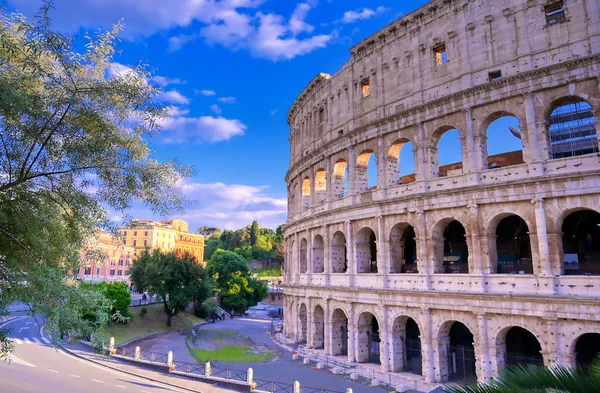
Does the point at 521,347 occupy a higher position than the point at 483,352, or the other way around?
the point at 483,352

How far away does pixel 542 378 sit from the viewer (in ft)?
18.9

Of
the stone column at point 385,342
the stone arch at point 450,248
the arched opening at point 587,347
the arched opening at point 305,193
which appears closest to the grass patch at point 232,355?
the stone column at point 385,342

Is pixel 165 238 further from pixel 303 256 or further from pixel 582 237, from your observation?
Result: pixel 582 237

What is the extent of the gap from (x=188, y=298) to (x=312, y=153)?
20.2 metres

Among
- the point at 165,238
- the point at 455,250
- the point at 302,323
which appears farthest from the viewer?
the point at 165,238

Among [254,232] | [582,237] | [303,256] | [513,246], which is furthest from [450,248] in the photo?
[254,232]

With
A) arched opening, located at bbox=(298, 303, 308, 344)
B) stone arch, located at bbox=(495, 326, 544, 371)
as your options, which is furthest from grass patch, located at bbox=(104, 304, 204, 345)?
stone arch, located at bbox=(495, 326, 544, 371)

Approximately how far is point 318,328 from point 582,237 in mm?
16186

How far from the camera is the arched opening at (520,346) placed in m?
19.2

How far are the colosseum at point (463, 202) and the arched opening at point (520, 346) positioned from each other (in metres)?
0.09

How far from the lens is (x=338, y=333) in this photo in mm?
25766

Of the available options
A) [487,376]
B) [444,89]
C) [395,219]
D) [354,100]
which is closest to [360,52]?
[354,100]

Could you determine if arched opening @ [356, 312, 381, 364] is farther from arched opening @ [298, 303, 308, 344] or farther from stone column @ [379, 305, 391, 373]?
arched opening @ [298, 303, 308, 344]

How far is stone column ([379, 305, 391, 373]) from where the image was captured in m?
21.3
